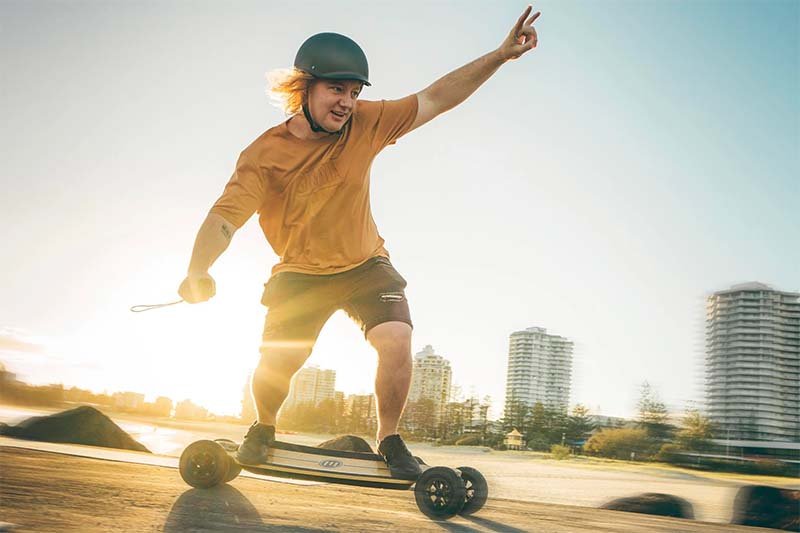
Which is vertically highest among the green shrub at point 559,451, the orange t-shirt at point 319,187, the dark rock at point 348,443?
the orange t-shirt at point 319,187

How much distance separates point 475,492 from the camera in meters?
3.26

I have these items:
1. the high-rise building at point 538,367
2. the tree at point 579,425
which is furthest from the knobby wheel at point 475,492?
the high-rise building at point 538,367

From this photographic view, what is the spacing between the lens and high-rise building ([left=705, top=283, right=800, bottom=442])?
55.0m

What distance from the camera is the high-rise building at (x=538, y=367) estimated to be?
235ft

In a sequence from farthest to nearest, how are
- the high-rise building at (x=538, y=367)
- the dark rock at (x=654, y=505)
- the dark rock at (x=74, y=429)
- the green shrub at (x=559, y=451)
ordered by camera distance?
the high-rise building at (x=538, y=367) < the green shrub at (x=559, y=451) < the dark rock at (x=74, y=429) < the dark rock at (x=654, y=505)

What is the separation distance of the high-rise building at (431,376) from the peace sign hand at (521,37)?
5838 cm

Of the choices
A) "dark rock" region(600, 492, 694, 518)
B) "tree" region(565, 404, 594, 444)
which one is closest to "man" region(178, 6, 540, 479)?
"dark rock" region(600, 492, 694, 518)

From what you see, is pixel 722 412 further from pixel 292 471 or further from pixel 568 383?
pixel 292 471

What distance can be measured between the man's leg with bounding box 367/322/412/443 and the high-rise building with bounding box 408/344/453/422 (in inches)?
2286

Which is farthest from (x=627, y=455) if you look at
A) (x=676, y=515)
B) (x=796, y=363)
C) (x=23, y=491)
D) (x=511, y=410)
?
(x=23, y=491)

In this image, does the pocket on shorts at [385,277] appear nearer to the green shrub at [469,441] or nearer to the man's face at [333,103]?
the man's face at [333,103]

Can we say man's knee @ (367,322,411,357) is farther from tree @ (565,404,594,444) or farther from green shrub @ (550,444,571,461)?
tree @ (565,404,594,444)

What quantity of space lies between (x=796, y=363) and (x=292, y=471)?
7176 centimetres

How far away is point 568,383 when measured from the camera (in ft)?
243
